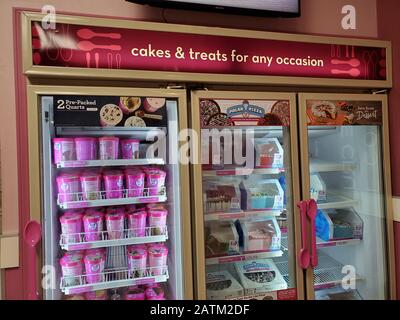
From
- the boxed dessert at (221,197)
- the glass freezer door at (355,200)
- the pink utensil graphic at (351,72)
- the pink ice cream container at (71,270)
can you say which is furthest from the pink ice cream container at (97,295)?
the pink utensil graphic at (351,72)

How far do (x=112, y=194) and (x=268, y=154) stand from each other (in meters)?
0.98

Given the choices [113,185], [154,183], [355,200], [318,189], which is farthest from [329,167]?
[113,185]

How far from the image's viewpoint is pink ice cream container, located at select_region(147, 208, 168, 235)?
1.61 metres

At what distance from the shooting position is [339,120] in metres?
1.81

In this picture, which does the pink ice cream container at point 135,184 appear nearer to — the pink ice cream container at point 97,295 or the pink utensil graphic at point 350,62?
the pink ice cream container at point 97,295

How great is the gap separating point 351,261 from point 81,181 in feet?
6.28

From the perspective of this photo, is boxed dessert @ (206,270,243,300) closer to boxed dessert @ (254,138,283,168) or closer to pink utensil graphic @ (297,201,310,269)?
pink utensil graphic @ (297,201,310,269)

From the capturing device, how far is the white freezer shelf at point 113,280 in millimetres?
1460

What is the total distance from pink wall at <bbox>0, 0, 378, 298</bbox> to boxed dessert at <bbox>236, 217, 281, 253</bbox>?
4.25ft

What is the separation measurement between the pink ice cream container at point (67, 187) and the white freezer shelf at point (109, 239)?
196 mm

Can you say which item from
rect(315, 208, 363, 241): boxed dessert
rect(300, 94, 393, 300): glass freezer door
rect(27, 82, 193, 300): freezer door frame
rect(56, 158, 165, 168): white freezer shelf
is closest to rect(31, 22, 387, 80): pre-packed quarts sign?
rect(27, 82, 193, 300): freezer door frame

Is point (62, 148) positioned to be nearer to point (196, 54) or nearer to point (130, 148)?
point (130, 148)

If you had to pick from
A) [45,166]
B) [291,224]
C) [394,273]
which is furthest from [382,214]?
[45,166]

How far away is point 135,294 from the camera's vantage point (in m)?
1.64
